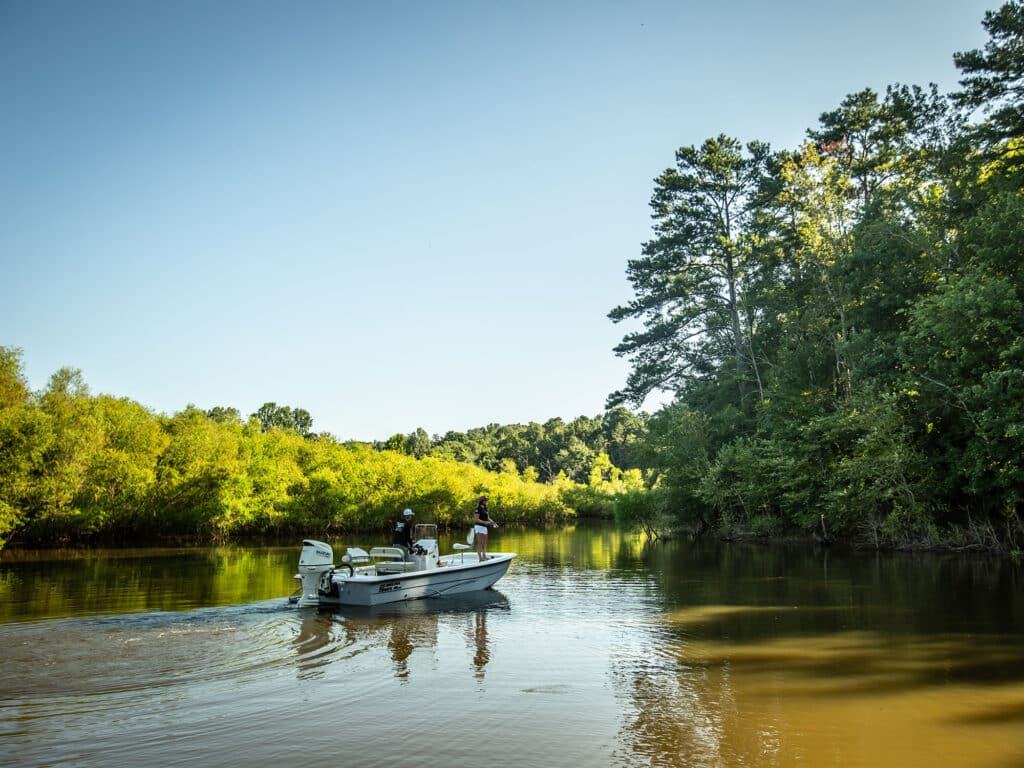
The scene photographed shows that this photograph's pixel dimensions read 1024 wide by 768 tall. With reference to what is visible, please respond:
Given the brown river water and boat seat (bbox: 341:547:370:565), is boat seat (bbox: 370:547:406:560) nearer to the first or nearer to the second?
boat seat (bbox: 341:547:370:565)

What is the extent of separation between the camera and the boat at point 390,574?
46.3 ft

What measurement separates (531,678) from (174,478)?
37.4m

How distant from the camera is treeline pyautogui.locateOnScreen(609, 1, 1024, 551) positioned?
21234 millimetres

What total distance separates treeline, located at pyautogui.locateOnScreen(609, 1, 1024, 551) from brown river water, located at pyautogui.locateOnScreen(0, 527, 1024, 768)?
7424 mm

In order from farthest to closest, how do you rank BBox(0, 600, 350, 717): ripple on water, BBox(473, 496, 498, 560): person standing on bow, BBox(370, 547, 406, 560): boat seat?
BBox(473, 496, 498, 560): person standing on bow → BBox(370, 547, 406, 560): boat seat → BBox(0, 600, 350, 717): ripple on water

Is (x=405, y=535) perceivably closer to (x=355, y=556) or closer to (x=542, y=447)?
(x=355, y=556)

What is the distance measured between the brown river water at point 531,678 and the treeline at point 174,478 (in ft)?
58.8

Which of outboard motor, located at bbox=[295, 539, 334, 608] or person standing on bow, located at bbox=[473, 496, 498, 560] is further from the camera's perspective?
person standing on bow, located at bbox=[473, 496, 498, 560]

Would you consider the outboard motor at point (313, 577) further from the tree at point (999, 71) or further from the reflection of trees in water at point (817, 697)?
the tree at point (999, 71)

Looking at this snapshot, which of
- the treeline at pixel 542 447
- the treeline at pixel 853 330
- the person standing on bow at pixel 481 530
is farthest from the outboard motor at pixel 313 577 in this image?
the treeline at pixel 542 447

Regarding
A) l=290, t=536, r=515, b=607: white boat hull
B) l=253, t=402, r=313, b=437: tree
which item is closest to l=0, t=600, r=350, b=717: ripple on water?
l=290, t=536, r=515, b=607: white boat hull

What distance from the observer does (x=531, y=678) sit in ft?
29.0

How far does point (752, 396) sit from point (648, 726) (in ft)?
106

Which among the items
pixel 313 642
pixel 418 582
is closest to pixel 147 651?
pixel 313 642
